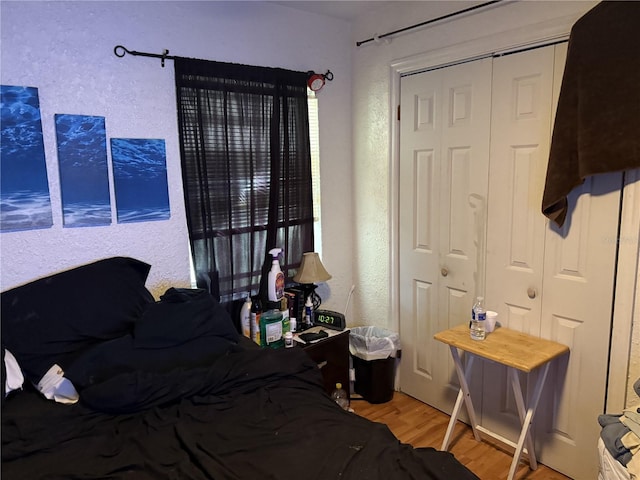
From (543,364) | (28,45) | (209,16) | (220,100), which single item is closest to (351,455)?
(543,364)

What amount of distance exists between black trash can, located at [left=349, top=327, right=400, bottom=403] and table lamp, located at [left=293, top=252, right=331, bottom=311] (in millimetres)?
454

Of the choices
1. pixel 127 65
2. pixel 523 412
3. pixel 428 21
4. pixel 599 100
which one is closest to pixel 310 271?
pixel 523 412

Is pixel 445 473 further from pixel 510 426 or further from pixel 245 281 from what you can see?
pixel 245 281

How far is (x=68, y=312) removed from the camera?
1916 millimetres

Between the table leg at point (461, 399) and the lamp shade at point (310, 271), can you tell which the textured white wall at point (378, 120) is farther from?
the table leg at point (461, 399)

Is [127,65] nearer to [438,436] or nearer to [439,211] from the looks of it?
[439,211]

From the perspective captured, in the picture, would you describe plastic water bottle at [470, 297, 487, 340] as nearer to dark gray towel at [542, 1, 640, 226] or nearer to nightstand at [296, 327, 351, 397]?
dark gray towel at [542, 1, 640, 226]

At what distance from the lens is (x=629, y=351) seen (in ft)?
6.57

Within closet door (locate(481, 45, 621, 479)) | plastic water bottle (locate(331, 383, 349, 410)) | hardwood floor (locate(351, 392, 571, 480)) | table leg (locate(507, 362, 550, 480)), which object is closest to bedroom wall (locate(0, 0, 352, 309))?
plastic water bottle (locate(331, 383, 349, 410))

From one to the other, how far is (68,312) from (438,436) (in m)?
2.02

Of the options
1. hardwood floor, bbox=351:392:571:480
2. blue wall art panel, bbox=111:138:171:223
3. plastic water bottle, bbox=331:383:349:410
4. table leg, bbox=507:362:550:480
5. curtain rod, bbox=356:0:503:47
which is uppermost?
curtain rod, bbox=356:0:503:47

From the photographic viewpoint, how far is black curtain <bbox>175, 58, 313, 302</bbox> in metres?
2.43

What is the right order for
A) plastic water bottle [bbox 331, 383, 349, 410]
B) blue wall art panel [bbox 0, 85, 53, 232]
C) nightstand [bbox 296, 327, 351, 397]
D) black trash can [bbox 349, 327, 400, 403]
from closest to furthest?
blue wall art panel [bbox 0, 85, 53, 232], nightstand [bbox 296, 327, 351, 397], plastic water bottle [bbox 331, 383, 349, 410], black trash can [bbox 349, 327, 400, 403]

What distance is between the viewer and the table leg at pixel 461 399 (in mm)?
2367
